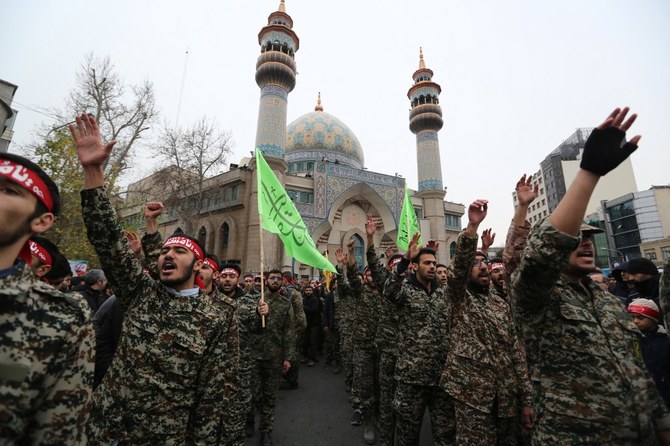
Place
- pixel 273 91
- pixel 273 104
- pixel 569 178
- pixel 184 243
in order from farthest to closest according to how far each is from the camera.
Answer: pixel 569 178
pixel 273 91
pixel 273 104
pixel 184 243

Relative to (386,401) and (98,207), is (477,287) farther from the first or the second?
(98,207)

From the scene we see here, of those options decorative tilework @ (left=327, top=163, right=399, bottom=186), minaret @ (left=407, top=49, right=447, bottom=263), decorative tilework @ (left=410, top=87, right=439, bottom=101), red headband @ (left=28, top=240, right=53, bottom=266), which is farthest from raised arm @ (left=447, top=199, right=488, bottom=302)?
decorative tilework @ (left=410, top=87, right=439, bottom=101)

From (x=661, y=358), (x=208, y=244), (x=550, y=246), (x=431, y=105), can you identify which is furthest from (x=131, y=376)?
(x=431, y=105)

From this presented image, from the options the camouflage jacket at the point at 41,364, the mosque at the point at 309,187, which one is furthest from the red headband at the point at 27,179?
the mosque at the point at 309,187

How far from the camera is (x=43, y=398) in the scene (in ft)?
3.31

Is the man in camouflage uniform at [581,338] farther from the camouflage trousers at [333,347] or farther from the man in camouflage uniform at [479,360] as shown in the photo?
the camouflage trousers at [333,347]

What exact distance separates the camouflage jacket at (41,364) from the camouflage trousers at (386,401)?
3.22 m

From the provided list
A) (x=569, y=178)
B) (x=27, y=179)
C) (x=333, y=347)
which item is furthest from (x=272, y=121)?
(x=569, y=178)

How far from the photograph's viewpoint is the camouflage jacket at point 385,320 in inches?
153

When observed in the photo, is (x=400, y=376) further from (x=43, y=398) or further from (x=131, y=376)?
(x=43, y=398)

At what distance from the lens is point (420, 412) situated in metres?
3.06

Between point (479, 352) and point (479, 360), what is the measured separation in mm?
63

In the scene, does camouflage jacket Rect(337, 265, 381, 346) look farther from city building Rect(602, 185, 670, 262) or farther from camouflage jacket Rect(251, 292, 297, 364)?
city building Rect(602, 185, 670, 262)

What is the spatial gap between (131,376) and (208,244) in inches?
807
